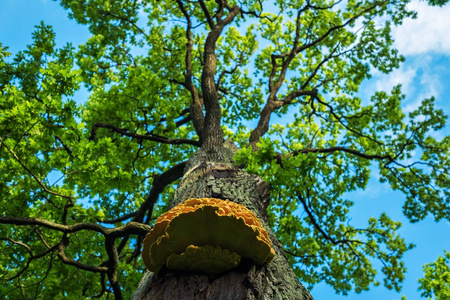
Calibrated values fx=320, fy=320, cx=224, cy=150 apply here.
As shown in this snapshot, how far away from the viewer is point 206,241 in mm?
1927

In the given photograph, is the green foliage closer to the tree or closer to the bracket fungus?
the tree

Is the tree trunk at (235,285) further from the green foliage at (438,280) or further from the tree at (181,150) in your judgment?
the green foliage at (438,280)

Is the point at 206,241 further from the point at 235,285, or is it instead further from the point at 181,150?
the point at 181,150

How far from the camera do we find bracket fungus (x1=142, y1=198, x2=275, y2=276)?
1.86m

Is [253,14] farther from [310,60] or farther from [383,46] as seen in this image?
[383,46]

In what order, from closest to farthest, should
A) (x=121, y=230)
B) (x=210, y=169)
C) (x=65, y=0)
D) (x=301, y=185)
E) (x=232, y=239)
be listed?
1. (x=232, y=239)
2. (x=121, y=230)
3. (x=210, y=169)
4. (x=301, y=185)
5. (x=65, y=0)

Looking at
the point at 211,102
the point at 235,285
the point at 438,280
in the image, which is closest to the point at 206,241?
the point at 235,285

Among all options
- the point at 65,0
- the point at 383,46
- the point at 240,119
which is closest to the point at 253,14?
the point at 240,119

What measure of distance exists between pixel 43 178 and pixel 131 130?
225 cm

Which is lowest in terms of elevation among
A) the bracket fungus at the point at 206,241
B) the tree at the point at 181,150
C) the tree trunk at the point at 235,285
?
the tree trunk at the point at 235,285

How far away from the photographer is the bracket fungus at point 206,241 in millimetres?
1858

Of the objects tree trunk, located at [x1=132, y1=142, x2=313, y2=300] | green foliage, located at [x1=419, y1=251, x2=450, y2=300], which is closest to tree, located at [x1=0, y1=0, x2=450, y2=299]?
tree trunk, located at [x1=132, y1=142, x2=313, y2=300]

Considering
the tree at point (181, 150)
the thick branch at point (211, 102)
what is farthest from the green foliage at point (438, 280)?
the thick branch at point (211, 102)

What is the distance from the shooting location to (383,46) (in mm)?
10625
